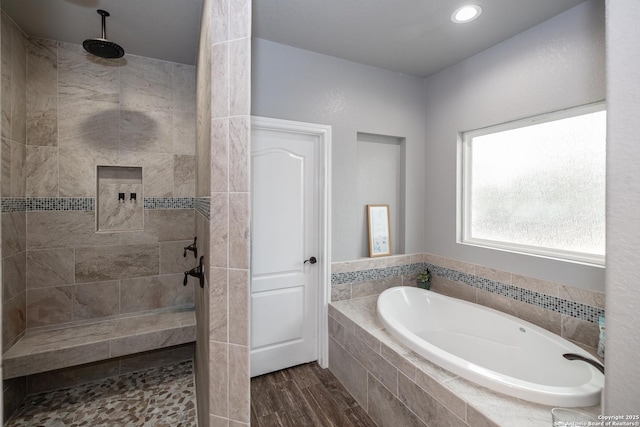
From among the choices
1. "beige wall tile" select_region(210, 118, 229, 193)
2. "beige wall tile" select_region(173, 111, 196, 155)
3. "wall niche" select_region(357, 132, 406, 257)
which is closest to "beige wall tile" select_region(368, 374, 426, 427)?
→ "wall niche" select_region(357, 132, 406, 257)

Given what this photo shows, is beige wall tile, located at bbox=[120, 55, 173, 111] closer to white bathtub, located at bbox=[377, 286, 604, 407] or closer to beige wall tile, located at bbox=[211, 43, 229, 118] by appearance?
beige wall tile, located at bbox=[211, 43, 229, 118]

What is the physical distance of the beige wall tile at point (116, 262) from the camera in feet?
7.84

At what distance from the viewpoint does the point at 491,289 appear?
7.92ft

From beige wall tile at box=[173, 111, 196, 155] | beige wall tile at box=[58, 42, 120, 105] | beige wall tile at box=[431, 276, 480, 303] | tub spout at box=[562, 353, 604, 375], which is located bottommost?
tub spout at box=[562, 353, 604, 375]

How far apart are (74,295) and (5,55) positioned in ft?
5.82

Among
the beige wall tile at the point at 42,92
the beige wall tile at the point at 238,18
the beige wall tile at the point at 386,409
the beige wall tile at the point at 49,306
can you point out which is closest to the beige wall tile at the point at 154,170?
the beige wall tile at the point at 42,92

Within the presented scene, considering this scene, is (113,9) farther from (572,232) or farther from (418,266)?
(572,232)

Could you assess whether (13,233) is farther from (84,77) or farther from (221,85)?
(221,85)

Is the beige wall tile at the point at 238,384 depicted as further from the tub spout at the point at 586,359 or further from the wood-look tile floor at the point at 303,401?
the tub spout at the point at 586,359

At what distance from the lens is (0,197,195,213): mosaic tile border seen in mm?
2055

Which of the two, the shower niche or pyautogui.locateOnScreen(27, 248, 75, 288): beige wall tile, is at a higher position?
the shower niche

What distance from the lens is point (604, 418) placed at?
730mm

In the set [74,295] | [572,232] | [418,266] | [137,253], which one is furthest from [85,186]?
[572,232]

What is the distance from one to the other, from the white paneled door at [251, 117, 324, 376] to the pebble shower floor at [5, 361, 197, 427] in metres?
0.59
